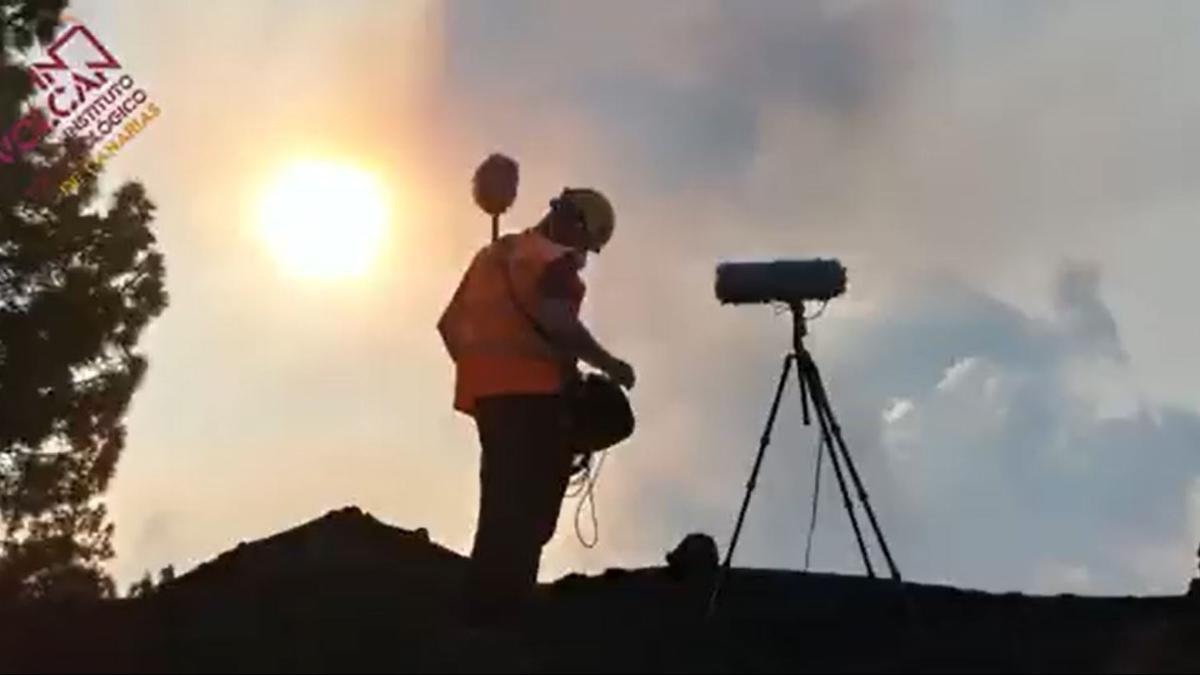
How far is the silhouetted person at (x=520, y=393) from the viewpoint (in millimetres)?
7191

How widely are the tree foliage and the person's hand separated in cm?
1160

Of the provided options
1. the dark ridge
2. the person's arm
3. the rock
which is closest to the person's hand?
the person's arm

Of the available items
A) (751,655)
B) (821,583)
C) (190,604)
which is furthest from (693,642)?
(190,604)

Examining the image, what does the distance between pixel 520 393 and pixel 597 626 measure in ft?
4.31

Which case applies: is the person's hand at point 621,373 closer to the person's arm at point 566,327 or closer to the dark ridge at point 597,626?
the person's arm at point 566,327

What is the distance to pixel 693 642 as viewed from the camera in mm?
7473

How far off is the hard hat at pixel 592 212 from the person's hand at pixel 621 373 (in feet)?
1.79

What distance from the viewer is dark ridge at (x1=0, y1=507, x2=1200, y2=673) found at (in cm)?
709

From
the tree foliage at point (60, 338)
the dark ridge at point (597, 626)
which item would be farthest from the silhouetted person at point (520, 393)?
the tree foliage at point (60, 338)

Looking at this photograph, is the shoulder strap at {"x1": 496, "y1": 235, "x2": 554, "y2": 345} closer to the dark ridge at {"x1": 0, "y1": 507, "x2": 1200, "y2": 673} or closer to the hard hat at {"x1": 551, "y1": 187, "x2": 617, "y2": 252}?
the hard hat at {"x1": 551, "y1": 187, "x2": 617, "y2": 252}

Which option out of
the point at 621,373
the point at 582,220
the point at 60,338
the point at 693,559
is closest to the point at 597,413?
the point at 621,373

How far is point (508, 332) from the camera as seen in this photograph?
725 cm

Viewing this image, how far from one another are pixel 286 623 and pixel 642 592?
1884 mm

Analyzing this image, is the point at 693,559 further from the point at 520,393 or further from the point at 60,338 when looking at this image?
the point at 60,338
